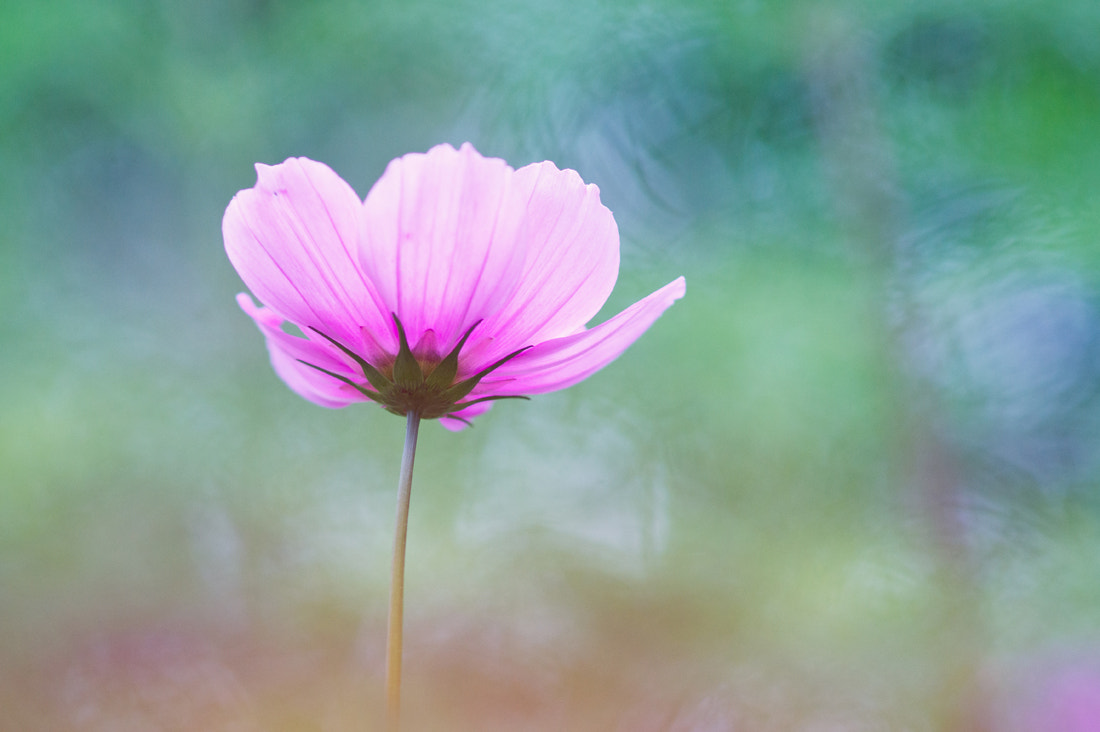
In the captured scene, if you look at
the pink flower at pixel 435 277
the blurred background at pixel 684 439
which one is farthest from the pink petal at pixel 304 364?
the blurred background at pixel 684 439

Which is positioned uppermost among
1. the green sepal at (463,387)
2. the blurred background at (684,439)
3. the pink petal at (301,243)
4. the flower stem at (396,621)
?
the blurred background at (684,439)

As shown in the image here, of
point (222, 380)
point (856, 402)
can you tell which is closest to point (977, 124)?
point (856, 402)

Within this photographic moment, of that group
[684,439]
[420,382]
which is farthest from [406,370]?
[684,439]

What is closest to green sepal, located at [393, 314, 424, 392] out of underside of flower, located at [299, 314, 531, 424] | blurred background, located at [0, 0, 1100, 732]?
underside of flower, located at [299, 314, 531, 424]

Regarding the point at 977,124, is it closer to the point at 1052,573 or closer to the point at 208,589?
the point at 1052,573

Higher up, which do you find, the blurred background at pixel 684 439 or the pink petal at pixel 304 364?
the blurred background at pixel 684 439

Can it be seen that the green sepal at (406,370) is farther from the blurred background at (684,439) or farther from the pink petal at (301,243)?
the blurred background at (684,439)
